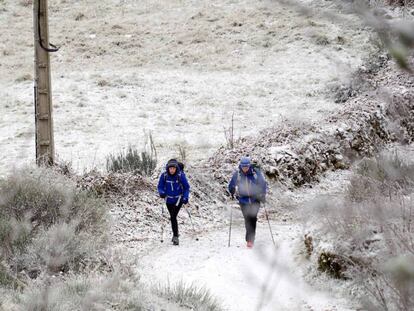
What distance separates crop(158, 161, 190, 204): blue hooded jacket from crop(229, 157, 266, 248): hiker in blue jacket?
70 centimetres

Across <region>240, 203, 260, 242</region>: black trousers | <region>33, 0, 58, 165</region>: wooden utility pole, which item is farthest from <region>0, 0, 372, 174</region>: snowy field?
<region>240, 203, 260, 242</region>: black trousers

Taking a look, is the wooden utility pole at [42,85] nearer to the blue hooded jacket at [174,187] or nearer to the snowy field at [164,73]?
the blue hooded jacket at [174,187]

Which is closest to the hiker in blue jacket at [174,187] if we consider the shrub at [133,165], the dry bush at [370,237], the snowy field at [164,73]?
the dry bush at [370,237]

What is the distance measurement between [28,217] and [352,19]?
7048mm

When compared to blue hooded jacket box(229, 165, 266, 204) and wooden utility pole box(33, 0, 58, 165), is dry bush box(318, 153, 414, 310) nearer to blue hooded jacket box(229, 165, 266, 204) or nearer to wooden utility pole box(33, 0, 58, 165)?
blue hooded jacket box(229, 165, 266, 204)

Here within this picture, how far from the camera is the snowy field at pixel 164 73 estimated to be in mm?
17016

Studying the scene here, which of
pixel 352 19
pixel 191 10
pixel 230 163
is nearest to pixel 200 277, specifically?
pixel 230 163

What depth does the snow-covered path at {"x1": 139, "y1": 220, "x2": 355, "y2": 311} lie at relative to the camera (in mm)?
6438

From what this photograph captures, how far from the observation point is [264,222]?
9977mm

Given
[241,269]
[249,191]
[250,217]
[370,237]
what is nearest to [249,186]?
[249,191]

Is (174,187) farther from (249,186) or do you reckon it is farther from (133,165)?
(133,165)

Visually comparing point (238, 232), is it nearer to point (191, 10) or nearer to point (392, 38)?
point (392, 38)

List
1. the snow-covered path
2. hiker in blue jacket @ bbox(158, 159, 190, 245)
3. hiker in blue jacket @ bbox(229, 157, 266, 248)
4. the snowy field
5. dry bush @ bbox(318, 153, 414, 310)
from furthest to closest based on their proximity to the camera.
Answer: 1. the snowy field
2. hiker in blue jacket @ bbox(158, 159, 190, 245)
3. hiker in blue jacket @ bbox(229, 157, 266, 248)
4. the snow-covered path
5. dry bush @ bbox(318, 153, 414, 310)

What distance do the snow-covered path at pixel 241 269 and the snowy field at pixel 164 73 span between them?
527 centimetres
